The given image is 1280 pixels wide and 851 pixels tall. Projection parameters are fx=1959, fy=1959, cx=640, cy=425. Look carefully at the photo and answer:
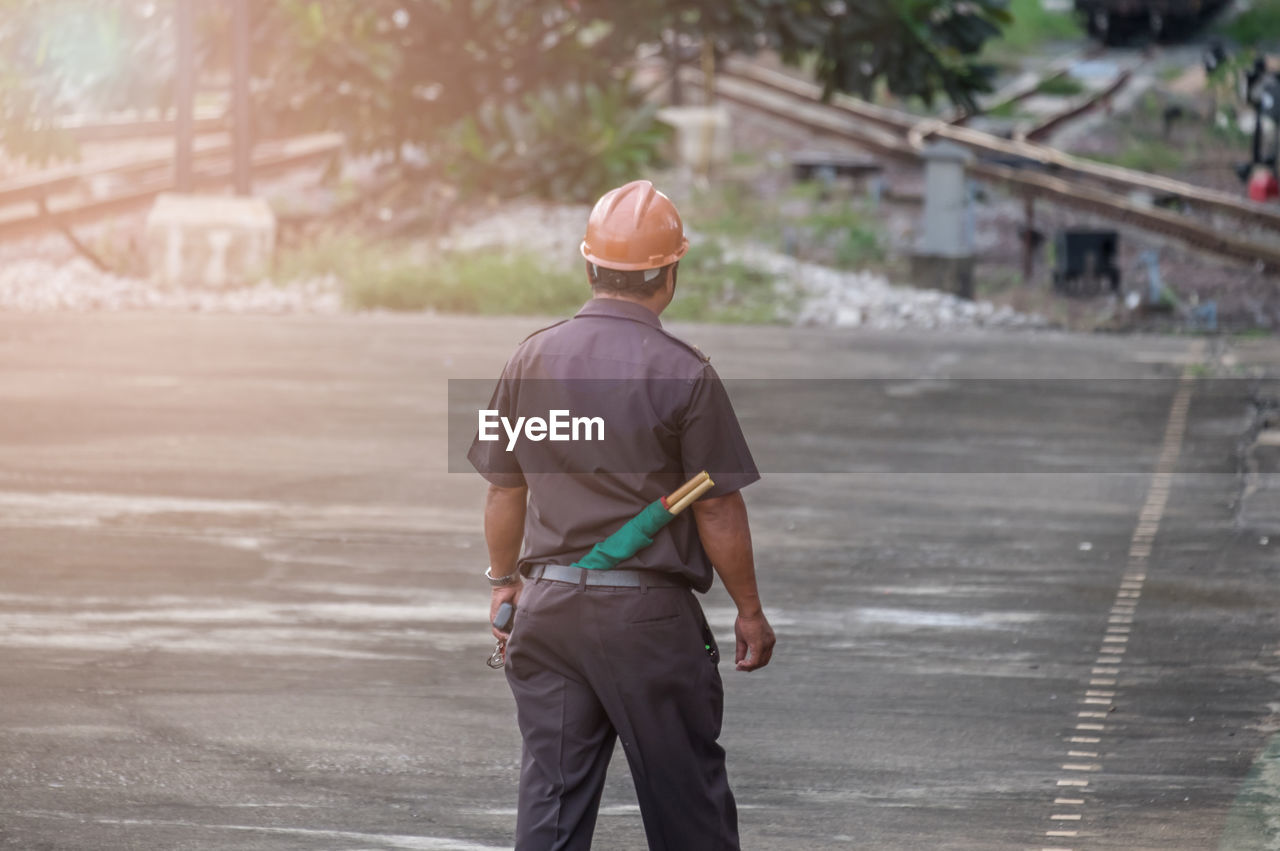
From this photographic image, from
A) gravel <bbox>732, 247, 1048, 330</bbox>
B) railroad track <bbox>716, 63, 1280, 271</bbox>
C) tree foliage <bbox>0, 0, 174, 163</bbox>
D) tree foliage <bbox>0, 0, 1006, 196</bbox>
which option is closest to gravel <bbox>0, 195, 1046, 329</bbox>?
gravel <bbox>732, 247, 1048, 330</bbox>

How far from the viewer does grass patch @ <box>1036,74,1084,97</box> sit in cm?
3528

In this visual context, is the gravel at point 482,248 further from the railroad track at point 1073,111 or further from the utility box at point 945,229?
the railroad track at point 1073,111

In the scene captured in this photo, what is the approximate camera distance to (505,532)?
471cm

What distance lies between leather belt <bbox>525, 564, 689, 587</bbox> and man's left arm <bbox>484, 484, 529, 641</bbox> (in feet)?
0.94

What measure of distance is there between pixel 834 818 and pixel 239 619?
329cm

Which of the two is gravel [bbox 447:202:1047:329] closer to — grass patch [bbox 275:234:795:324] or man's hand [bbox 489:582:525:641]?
grass patch [bbox 275:234:795:324]

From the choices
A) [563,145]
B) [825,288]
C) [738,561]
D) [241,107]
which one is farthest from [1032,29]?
[738,561]

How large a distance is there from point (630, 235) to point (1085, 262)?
16176 millimetres

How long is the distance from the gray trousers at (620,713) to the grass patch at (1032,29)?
1518 inches

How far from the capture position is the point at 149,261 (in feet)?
67.9

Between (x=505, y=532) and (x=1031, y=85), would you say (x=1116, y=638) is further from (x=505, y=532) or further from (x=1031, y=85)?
(x=1031, y=85)

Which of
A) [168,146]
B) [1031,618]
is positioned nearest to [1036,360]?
[1031,618]

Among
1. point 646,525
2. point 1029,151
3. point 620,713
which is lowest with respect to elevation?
point 620,713

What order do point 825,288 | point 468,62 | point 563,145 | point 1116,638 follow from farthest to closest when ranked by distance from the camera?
1. point 468,62
2. point 563,145
3. point 825,288
4. point 1116,638
